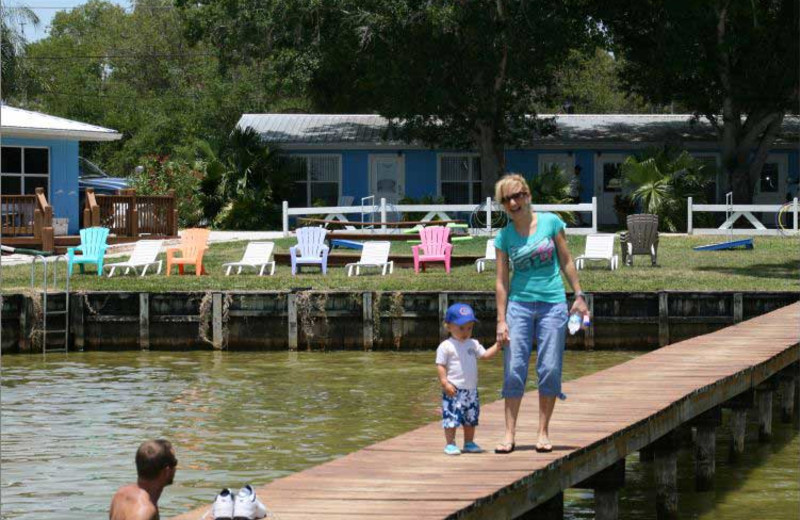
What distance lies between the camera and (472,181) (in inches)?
1866

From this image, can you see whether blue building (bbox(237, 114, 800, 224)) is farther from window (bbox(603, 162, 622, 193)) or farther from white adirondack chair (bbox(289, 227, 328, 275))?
white adirondack chair (bbox(289, 227, 328, 275))

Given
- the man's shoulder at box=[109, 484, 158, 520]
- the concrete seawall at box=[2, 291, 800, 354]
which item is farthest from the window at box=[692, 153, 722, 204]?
the man's shoulder at box=[109, 484, 158, 520]

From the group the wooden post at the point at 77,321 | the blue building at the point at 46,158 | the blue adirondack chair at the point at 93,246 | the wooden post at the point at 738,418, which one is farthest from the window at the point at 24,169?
the wooden post at the point at 738,418

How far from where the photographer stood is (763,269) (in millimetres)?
30562

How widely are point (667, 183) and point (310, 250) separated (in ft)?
47.7

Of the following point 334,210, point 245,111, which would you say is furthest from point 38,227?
point 245,111

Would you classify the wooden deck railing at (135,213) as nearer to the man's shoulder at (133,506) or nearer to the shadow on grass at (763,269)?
→ the shadow on grass at (763,269)

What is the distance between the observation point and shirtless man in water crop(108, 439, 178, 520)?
26.2ft

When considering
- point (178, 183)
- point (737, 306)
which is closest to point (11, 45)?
point (178, 183)

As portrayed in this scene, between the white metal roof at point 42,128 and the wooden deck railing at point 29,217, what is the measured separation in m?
1.66

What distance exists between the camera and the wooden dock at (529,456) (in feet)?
31.2

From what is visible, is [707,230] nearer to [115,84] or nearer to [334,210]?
[334,210]

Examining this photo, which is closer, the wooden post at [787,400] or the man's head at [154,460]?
the man's head at [154,460]

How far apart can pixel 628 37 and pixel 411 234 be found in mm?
15635
